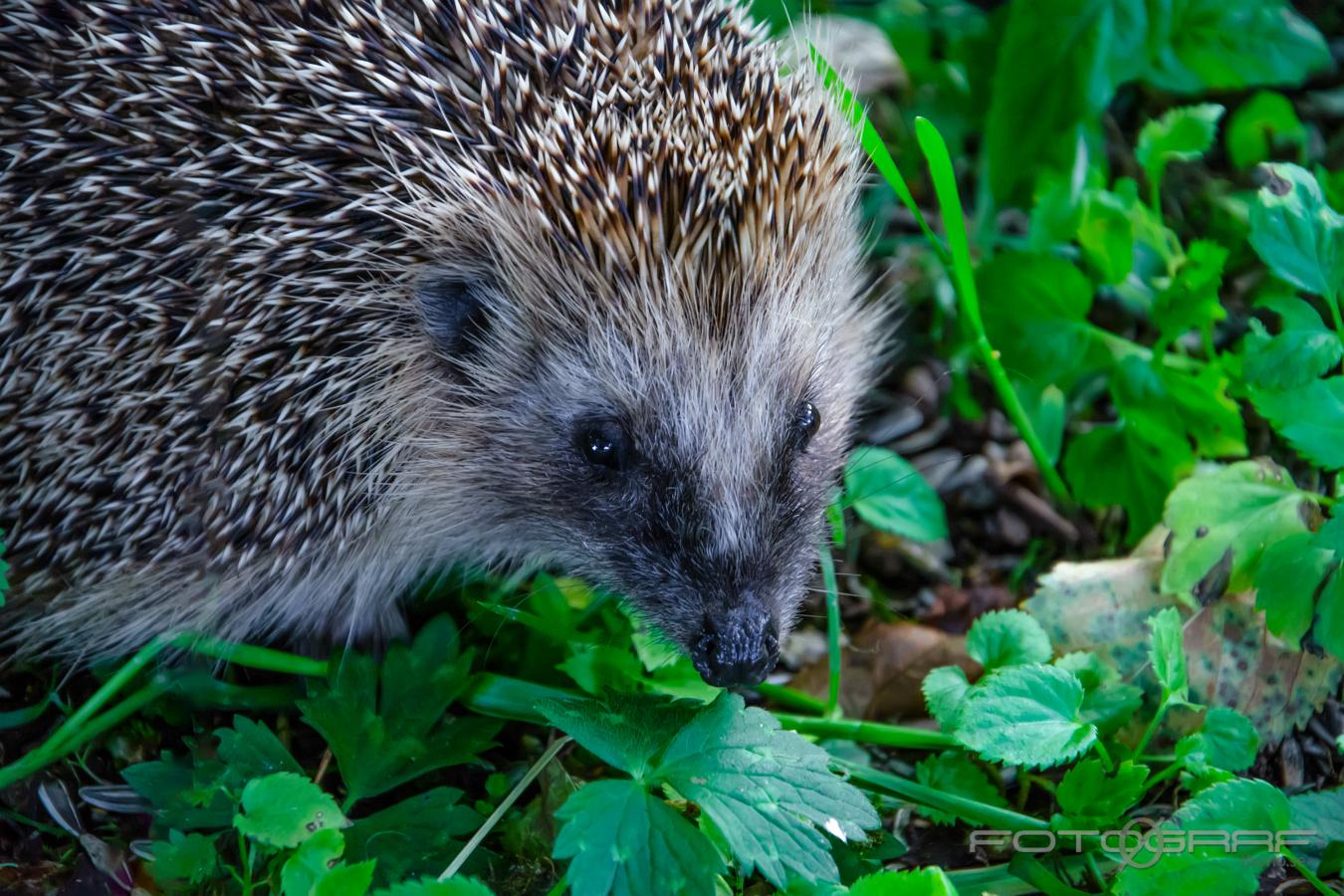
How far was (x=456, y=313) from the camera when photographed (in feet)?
7.79

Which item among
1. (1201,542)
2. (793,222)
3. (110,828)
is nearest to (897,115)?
(793,222)

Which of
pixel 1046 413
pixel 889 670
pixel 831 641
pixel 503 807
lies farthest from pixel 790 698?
pixel 1046 413

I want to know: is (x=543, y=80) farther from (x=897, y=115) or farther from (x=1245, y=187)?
(x=1245, y=187)

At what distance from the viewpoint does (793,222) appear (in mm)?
2412

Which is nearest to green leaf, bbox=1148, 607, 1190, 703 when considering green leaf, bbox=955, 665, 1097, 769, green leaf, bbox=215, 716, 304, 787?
green leaf, bbox=955, 665, 1097, 769

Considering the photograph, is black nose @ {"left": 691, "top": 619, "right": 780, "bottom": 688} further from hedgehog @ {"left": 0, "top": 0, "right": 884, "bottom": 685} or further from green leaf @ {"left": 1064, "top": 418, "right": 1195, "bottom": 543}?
green leaf @ {"left": 1064, "top": 418, "right": 1195, "bottom": 543}

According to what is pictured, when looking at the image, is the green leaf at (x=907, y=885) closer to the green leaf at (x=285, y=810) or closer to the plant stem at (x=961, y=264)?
the green leaf at (x=285, y=810)

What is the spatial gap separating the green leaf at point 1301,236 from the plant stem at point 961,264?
50cm

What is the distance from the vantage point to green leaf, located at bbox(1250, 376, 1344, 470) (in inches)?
87.6

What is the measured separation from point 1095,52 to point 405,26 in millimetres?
1491

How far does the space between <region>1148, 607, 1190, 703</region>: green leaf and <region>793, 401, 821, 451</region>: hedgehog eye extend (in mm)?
670

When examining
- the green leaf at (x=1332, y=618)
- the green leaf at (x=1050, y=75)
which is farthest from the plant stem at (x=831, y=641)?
the green leaf at (x=1050, y=75)

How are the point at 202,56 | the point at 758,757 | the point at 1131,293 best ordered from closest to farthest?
the point at 758,757
the point at 202,56
the point at 1131,293

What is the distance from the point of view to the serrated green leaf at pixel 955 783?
2.31 m
